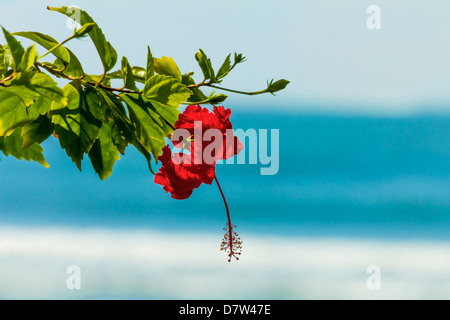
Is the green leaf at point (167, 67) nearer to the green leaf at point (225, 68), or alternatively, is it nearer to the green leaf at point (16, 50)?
the green leaf at point (225, 68)

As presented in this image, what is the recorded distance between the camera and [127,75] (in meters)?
0.81

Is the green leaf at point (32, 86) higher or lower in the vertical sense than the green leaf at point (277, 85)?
lower

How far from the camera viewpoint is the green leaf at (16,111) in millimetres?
737

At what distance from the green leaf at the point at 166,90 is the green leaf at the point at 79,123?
0.32 feet

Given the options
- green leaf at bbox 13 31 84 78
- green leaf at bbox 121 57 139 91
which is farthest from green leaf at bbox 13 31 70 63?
green leaf at bbox 121 57 139 91

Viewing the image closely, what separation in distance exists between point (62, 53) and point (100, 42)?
7 cm

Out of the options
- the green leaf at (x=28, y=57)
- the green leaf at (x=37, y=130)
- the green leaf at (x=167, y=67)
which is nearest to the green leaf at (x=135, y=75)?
the green leaf at (x=167, y=67)

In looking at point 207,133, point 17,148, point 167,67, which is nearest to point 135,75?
point 167,67

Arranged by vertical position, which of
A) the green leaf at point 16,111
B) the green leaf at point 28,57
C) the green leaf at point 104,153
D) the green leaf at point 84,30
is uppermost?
the green leaf at point 84,30

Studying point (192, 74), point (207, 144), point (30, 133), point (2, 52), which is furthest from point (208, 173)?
point (2, 52)

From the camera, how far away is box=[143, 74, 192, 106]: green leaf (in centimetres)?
81

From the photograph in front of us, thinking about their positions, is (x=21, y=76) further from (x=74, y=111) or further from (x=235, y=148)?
(x=235, y=148)

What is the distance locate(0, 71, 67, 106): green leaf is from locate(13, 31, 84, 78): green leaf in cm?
16

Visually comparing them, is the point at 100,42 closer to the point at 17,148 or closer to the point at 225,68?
the point at 225,68
